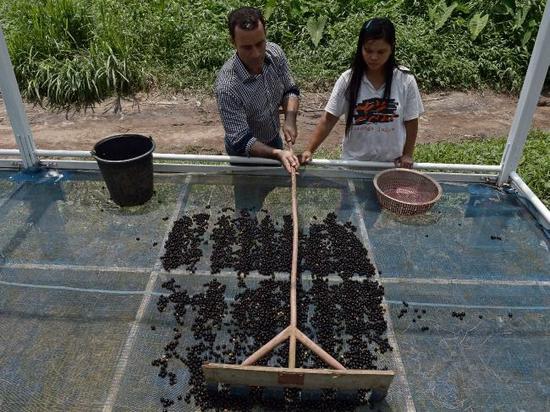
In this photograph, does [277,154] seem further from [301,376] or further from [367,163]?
[301,376]

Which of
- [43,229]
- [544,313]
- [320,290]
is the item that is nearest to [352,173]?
[320,290]

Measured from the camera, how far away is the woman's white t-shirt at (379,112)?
2764mm

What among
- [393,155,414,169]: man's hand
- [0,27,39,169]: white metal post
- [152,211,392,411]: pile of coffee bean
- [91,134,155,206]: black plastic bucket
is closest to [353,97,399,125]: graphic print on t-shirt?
[393,155,414,169]: man's hand

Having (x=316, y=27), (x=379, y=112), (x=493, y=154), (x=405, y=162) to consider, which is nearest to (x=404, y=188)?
(x=405, y=162)

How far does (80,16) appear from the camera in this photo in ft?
21.0

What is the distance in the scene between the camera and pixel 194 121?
571 cm

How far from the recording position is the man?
257cm

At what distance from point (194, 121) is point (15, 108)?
2.71 metres

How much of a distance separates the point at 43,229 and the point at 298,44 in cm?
468

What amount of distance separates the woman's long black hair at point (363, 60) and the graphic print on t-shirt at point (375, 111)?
4 centimetres

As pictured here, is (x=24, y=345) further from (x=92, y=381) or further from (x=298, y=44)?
(x=298, y=44)

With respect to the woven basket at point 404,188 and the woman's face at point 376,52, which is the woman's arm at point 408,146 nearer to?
the woven basket at point 404,188

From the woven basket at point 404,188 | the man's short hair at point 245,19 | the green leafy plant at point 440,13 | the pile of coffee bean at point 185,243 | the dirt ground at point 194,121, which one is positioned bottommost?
the dirt ground at point 194,121

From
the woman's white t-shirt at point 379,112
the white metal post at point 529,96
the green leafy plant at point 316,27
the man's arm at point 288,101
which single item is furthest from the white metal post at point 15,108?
the green leafy plant at point 316,27
